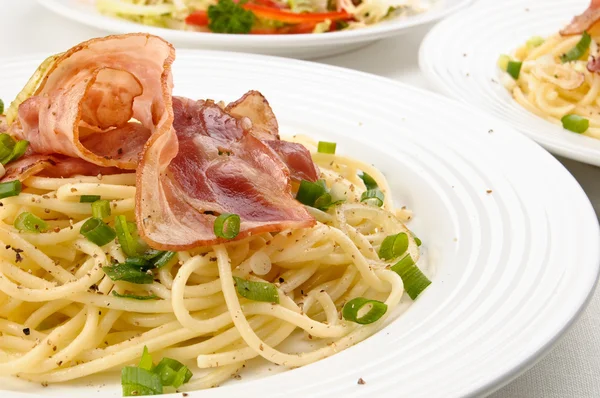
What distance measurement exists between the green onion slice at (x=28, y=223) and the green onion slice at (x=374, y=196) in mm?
1315

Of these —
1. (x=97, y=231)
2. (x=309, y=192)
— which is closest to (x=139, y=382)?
(x=97, y=231)

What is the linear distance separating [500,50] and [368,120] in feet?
5.87

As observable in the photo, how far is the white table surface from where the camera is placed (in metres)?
Answer: 2.74

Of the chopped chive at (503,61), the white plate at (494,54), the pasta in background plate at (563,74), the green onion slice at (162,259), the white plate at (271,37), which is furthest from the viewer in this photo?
the chopped chive at (503,61)

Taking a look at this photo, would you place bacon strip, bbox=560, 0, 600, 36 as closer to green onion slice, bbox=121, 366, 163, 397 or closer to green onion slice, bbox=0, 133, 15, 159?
green onion slice, bbox=0, 133, 15, 159

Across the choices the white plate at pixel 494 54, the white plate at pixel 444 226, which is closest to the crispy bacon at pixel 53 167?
the white plate at pixel 444 226

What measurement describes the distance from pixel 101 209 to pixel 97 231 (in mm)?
87

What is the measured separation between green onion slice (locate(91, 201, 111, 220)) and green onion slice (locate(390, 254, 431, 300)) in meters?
1.05

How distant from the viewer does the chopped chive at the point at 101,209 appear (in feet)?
9.12

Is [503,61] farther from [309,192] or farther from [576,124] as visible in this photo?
[309,192]

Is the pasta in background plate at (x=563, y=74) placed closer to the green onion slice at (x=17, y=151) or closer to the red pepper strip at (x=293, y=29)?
the red pepper strip at (x=293, y=29)

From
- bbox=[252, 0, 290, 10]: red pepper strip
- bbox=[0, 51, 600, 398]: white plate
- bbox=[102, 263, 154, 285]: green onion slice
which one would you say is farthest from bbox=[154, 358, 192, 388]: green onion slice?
bbox=[252, 0, 290, 10]: red pepper strip

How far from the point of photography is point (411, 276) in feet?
9.21

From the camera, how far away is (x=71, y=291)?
2.66 meters
